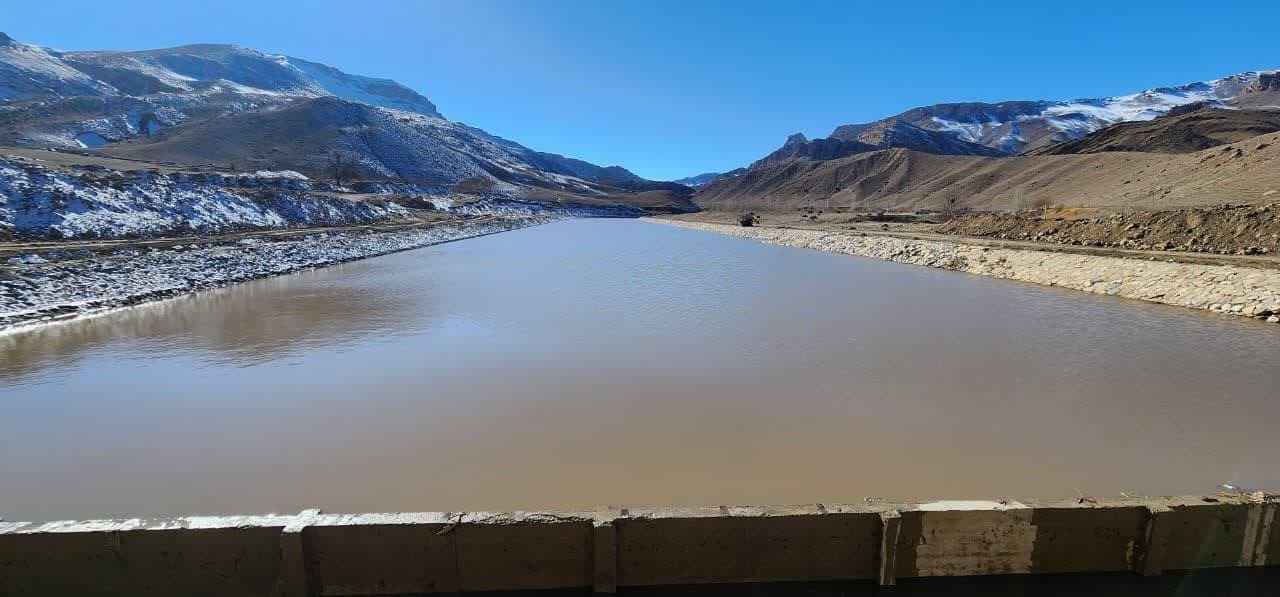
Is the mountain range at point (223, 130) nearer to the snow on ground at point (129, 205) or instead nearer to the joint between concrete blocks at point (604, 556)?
the snow on ground at point (129, 205)

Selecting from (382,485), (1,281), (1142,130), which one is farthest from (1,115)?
(1142,130)

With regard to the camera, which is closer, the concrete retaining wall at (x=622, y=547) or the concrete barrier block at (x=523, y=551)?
the concrete retaining wall at (x=622, y=547)

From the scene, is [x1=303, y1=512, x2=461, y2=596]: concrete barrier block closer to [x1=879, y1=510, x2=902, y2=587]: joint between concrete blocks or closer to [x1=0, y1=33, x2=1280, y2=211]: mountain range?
[x1=879, y1=510, x2=902, y2=587]: joint between concrete blocks

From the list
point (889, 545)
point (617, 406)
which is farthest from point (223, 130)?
point (889, 545)

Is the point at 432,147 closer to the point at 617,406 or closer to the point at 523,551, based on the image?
the point at 617,406

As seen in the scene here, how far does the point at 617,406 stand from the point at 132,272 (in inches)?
710

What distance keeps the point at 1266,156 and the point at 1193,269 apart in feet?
81.3

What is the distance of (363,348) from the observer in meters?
10.8

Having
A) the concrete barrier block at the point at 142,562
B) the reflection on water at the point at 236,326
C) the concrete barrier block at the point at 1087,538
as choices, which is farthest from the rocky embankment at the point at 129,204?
the concrete barrier block at the point at 1087,538

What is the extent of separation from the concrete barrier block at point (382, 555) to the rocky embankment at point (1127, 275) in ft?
57.4

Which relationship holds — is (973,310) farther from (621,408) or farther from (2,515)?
(2,515)

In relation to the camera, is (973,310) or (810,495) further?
(973,310)

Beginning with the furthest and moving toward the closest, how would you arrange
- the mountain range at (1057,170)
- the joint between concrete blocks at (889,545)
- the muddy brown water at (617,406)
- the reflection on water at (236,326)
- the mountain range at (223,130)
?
the mountain range at (223,130) → the mountain range at (1057,170) → the reflection on water at (236,326) → the muddy brown water at (617,406) → the joint between concrete blocks at (889,545)

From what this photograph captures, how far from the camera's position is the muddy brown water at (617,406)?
552 cm
